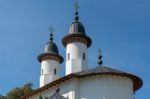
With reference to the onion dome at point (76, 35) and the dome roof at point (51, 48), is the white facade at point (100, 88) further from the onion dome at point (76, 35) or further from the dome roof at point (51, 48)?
the dome roof at point (51, 48)

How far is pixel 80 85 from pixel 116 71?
8.86 ft

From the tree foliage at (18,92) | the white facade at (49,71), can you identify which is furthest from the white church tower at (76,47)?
the tree foliage at (18,92)

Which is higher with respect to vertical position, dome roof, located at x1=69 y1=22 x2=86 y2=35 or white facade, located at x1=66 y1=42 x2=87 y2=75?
dome roof, located at x1=69 y1=22 x2=86 y2=35

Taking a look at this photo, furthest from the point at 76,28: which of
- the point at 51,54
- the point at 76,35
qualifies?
the point at 51,54

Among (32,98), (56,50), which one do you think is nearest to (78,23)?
(56,50)

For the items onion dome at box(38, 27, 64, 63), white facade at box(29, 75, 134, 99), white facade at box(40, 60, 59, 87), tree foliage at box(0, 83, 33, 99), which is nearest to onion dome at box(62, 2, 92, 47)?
onion dome at box(38, 27, 64, 63)

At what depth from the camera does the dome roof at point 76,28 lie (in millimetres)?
30494

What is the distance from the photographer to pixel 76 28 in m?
30.7

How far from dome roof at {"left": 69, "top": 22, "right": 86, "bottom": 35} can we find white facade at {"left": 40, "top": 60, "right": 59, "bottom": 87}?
15.2 ft

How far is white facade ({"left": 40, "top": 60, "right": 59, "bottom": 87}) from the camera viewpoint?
33.2 m

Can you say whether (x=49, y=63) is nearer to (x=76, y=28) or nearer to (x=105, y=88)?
(x=76, y=28)

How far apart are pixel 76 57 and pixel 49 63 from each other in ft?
17.0

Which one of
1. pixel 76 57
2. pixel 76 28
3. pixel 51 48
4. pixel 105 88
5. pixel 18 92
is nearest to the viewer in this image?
pixel 105 88

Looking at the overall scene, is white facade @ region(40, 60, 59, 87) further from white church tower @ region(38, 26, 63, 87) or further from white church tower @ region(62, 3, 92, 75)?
white church tower @ region(62, 3, 92, 75)
